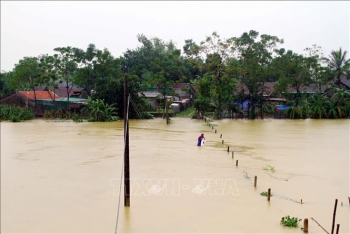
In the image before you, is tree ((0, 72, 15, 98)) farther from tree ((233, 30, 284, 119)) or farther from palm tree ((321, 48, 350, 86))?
palm tree ((321, 48, 350, 86))

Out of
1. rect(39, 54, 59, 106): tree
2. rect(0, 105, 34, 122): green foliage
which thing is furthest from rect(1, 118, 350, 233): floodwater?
rect(39, 54, 59, 106): tree

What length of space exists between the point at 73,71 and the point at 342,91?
2041cm

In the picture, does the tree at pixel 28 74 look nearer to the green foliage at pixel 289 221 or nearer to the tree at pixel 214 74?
the tree at pixel 214 74

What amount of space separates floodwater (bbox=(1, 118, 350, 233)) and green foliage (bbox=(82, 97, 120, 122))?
8.39m

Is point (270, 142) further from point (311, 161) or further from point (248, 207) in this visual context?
point (248, 207)

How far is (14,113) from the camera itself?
26.2 metres

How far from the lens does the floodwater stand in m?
7.55

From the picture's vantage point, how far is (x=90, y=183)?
10.4 m

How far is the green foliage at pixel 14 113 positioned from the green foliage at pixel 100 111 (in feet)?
13.8

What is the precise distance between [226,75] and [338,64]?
9243mm

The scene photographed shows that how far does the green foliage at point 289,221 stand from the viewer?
7437mm

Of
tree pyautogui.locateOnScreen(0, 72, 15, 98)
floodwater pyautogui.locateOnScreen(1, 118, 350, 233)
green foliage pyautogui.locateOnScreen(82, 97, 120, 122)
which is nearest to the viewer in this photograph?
floodwater pyautogui.locateOnScreen(1, 118, 350, 233)

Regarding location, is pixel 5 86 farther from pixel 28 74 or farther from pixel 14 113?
pixel 14 113

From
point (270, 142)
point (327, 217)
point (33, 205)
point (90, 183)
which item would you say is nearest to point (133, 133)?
point (270, 142)
